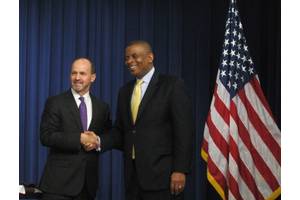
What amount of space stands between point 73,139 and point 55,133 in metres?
0.11

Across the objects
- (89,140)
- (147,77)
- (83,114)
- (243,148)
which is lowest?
(243,148)

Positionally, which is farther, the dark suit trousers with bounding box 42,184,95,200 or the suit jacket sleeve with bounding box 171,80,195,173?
the dark suit trousers with bounding box 42,184,95,200

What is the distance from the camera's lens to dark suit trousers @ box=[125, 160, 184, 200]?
8.27 feet

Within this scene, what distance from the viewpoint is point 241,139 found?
10.5 ft

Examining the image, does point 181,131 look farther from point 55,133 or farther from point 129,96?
point 55,133

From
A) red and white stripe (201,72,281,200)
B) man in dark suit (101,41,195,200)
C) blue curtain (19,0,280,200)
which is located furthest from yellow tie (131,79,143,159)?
blue curtain (19,0,280,200)

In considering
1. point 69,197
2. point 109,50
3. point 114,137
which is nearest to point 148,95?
point 114,137

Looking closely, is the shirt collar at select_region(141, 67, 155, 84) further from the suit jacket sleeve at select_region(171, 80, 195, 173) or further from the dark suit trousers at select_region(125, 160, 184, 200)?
the dark suit trousers at select_region(125, 160, 184, 200)

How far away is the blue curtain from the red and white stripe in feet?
2.88

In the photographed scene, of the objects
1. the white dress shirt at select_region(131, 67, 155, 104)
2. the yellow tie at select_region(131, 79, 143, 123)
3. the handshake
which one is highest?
the white dress shirt at select_region(131, 67, 155, 104)

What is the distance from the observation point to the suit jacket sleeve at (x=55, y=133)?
102 inches
